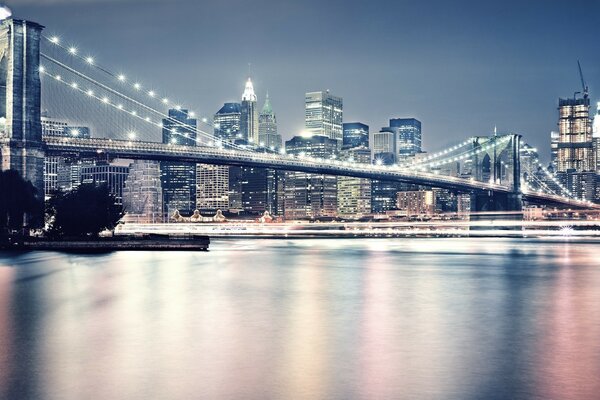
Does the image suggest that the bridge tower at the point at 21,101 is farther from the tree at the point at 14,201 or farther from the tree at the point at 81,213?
the tree at the point at 14,201

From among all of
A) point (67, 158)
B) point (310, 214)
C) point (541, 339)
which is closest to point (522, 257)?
point (541, 339)

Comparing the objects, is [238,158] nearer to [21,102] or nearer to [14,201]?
[21,102]

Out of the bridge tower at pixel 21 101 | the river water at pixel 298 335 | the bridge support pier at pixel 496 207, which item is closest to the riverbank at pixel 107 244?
the bridge tower at pixel 21 101

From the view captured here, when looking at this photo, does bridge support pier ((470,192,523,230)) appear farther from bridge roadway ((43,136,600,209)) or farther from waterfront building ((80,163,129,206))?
waterfront building ((80,163,129,206))

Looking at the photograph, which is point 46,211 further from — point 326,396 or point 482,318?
point 326,396

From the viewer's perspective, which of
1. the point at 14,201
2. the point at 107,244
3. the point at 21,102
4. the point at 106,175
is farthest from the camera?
the point at 106,175

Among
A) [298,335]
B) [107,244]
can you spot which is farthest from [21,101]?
[298,335]
